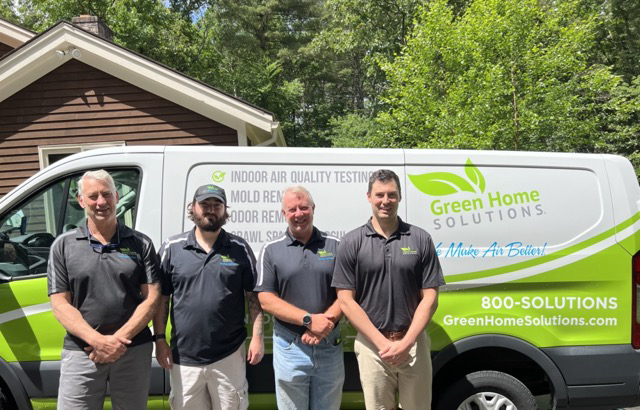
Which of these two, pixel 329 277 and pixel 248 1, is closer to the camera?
pixel 329 277

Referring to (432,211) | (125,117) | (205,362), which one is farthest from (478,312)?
(125,117)

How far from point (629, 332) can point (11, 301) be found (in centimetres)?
414

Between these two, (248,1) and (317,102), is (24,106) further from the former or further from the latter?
(317,102)

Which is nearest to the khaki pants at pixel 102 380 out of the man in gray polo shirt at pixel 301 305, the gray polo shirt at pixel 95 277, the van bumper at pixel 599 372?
the gray polo shirt at pixel 95 277

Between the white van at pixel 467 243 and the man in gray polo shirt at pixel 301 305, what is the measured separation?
0.49 meters

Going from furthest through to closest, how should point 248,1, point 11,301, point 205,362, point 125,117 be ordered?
1. point 248,1
2. point 125,117
3. point 11,301
4. point 205,362

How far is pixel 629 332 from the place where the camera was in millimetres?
3256

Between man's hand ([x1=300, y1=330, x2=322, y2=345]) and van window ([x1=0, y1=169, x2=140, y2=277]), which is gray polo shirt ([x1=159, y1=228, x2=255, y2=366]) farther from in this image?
van window ([x1=0, y1=169, x2=140, y2=277])

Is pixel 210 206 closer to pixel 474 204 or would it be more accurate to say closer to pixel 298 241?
pixel 298 241

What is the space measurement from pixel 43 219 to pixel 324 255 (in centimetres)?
207

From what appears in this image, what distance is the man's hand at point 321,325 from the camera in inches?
105

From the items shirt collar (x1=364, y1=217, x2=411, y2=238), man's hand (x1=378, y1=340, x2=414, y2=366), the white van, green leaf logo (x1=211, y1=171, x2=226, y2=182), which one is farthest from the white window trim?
man's hand (x1=378, y1=340, x2=414, y2=366)

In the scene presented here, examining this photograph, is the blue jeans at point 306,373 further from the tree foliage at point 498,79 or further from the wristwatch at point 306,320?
the tree foliage at point 498,79

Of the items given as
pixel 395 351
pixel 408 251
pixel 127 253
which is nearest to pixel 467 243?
pixel 408 251
